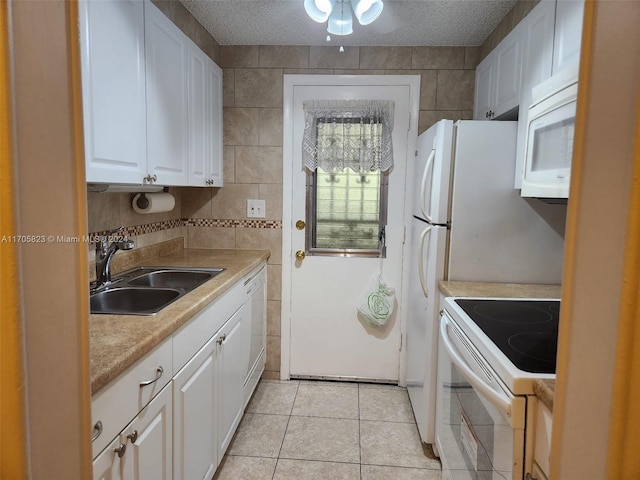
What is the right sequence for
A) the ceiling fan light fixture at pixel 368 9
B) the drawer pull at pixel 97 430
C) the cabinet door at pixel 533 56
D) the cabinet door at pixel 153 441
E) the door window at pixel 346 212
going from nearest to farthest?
1. the drawer pull at pixel 97 430
2. the cabinet door at pixel 153 441
3. the cabinet door at pixel 533 56
4. the ceiling fan light fixture at pixel 368 9
5. the door window at pixel 346 212

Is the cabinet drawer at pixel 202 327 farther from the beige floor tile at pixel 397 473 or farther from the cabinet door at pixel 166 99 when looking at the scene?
the beige floor tile at pixel 397 473

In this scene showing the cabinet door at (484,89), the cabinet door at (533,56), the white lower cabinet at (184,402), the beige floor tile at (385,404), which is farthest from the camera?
the beige floor tile at (385,404)

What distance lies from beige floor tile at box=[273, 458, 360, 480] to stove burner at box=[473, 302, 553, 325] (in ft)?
3.49

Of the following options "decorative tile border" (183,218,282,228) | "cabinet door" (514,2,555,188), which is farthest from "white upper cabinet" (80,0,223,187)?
"cabinet door" (514,2,555,188)

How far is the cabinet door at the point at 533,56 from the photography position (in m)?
1.77

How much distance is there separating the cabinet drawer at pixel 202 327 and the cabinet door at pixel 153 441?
0.42ft

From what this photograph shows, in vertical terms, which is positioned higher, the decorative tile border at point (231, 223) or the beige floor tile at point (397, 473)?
the decorative tile border at point (231, 223)

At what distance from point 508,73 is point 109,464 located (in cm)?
232

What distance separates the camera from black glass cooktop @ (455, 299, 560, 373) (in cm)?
123

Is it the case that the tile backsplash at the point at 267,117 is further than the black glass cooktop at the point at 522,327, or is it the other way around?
the tile backsplash at the point at 267,117

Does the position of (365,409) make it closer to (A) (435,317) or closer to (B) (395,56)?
(A) (435,317)

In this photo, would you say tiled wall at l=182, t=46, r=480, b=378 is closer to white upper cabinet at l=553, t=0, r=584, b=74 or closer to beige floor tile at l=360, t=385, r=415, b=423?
beige floor tile at l=360, t=385, r=415, b=423

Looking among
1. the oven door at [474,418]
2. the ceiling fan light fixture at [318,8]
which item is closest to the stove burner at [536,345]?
the oven door at [474,418]

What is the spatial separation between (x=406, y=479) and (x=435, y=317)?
781 millimetres
